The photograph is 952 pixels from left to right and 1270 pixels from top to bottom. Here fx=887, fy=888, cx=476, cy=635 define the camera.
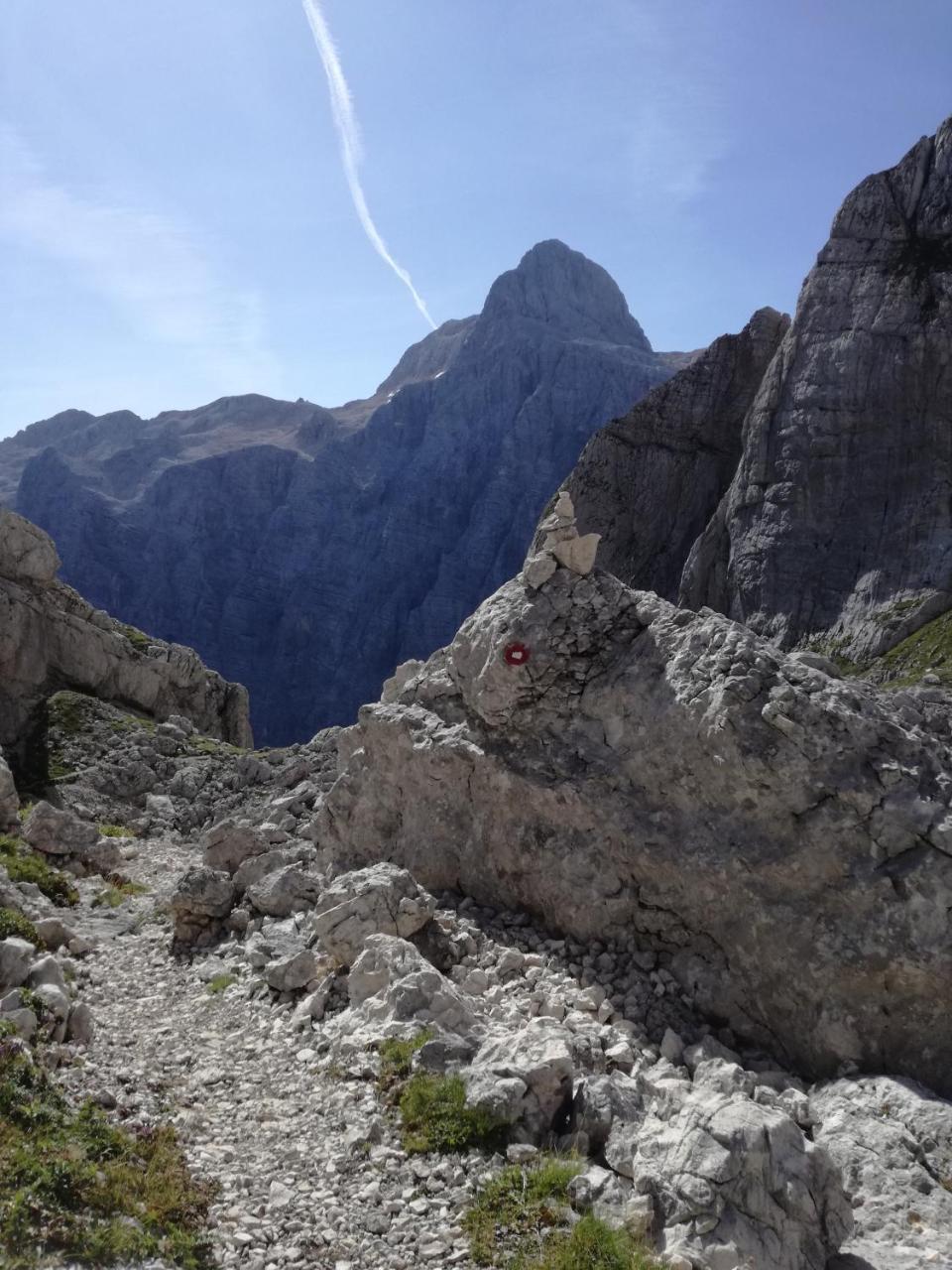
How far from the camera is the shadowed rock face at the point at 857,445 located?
82875 millimetres

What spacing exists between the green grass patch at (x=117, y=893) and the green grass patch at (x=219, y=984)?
8.63 m

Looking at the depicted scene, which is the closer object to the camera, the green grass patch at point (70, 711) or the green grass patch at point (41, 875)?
the green grass patch at point (41, 875)

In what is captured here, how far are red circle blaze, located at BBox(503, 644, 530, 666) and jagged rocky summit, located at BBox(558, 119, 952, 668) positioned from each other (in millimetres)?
66490

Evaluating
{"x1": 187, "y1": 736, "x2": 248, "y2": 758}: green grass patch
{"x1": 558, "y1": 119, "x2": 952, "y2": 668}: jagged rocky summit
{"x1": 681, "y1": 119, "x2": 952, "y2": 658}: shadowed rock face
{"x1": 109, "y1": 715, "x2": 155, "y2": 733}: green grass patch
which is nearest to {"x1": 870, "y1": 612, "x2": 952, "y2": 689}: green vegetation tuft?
{"x1": 558, "y1": 119, "x2": 952, "y2": 668}: jagged rocky summit

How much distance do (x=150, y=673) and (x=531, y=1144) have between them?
5548 centimetres

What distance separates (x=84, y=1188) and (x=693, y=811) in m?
10.8

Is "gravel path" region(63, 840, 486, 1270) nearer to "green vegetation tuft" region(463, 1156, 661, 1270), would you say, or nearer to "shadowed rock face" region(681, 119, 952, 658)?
"green vegetation tuft" region(463, 1156, 661, 1270)

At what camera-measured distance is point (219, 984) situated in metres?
16.8

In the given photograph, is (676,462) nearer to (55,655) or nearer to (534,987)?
(55,655)

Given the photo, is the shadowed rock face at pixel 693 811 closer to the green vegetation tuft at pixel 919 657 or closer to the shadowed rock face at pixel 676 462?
the green vegetation tuft at pixel 919 657

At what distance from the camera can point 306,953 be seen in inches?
628

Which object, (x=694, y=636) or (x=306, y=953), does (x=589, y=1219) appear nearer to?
(x=306, y=953)

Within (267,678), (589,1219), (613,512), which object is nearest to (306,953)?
(589,1219)

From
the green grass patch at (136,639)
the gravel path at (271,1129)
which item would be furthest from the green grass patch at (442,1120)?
the green grass patch at (136,639)
